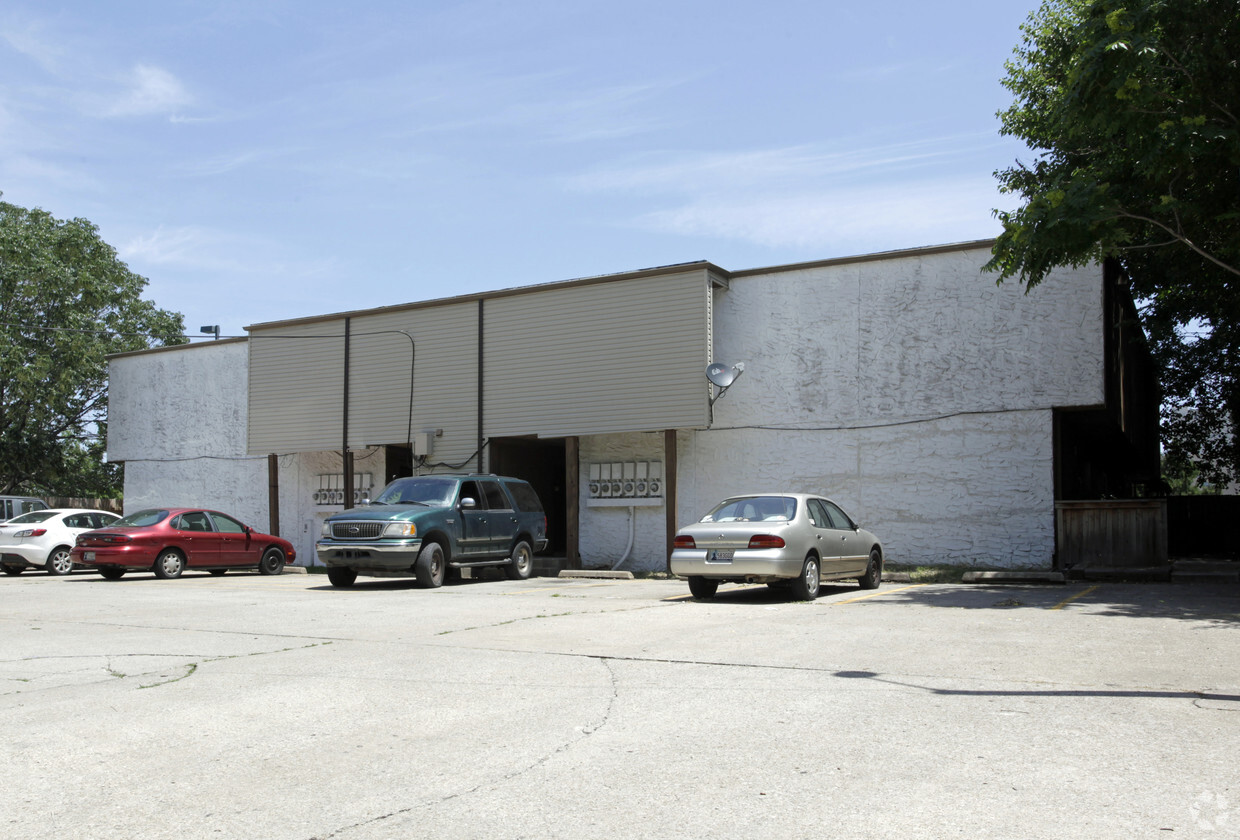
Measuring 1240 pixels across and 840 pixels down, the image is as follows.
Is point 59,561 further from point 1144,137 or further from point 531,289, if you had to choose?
point 1144,137

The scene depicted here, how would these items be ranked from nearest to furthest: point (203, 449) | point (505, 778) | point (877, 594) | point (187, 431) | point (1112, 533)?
point (505, 778) < point (877, 594) < point (1112, 533) < point (203, 449) < point (187, 431)

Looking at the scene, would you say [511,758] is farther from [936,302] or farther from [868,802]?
[936,302]

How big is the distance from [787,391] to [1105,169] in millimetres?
7514

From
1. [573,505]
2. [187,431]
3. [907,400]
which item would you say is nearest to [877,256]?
[907,400]

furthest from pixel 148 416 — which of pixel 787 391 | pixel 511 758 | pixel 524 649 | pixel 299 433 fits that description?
pixel 511 758

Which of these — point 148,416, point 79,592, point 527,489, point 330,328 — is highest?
point 330,328

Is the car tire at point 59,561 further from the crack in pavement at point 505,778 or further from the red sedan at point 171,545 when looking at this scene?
the crack in pavement at point 505,778

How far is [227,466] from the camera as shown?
30109mm

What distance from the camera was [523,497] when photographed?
20781 mm

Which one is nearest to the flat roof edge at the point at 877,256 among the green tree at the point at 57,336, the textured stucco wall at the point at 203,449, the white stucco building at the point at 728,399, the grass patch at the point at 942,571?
the white stucco building at the point at 728,399

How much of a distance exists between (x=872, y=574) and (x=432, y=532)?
23.5 ft

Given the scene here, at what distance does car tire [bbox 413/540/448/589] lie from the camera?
56.1 ft

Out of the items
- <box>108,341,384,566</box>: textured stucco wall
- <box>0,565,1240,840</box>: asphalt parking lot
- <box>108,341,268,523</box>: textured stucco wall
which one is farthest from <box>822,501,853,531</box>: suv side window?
<box>108,341,268,523</box>: textured stucco wall

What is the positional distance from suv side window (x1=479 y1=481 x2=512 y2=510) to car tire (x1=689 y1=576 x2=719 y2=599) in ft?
19.1
